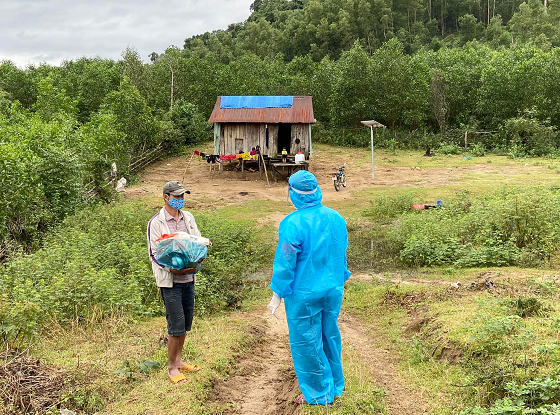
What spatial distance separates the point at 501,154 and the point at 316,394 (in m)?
24.5

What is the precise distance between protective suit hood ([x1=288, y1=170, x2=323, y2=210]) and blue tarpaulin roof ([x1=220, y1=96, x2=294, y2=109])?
19541mm

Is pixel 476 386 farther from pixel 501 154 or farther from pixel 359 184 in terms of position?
pixel 501 154

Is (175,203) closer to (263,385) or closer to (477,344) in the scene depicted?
(263,385)

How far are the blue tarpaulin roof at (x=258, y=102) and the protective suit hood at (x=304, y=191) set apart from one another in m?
19.5

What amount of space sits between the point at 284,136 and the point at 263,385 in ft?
64.4

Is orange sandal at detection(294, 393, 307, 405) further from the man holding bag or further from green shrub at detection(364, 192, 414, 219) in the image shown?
green shrub at detection(364, 192, 414, 219)

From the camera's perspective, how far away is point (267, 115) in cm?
2283

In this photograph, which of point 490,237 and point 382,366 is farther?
point 490,237

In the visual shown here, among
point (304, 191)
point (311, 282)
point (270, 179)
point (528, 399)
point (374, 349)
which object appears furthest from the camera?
point (270, 179)

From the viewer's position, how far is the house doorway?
23.6m

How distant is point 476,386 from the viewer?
13.7 ft

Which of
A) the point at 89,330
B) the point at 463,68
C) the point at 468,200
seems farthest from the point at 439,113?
the point at 89,330

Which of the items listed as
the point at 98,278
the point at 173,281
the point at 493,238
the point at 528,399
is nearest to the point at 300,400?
the point at 173,281

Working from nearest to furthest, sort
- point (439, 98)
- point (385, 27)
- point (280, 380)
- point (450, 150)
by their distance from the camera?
point (280, 380) → point (450, 150) → point (439, 98) → point (385, 27)
